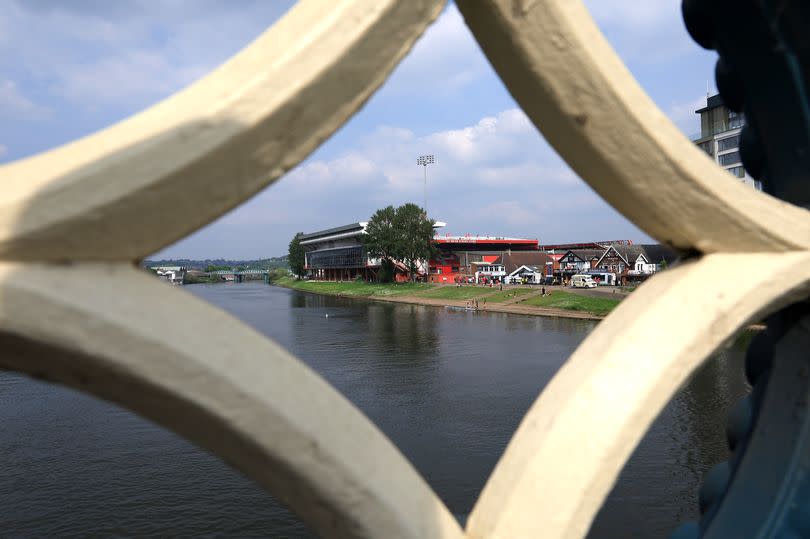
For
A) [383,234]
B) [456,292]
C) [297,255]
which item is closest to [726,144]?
[456,292]

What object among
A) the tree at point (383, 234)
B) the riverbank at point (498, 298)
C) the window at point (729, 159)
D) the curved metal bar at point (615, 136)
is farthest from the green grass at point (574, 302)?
the curved metal bar at point (615, 136)

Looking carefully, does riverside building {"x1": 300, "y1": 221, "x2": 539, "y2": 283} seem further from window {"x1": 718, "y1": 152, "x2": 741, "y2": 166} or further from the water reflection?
the water reflection

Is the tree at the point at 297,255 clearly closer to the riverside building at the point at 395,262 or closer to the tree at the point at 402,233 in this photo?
the riverside building at the point at 395,262

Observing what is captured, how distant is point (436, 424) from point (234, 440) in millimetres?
13080

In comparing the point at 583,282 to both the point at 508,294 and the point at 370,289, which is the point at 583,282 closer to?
the point at 508,294

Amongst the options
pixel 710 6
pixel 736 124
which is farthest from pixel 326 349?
pixel 736 124

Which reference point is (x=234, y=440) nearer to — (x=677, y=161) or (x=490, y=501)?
(x=490, y=501)

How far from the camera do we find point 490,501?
5.29ft

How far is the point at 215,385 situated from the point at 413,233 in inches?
2060

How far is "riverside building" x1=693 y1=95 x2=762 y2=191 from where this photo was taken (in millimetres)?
40375

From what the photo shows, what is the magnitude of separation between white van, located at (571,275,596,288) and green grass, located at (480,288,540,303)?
2904 millimetres

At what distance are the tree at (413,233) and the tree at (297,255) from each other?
117ft

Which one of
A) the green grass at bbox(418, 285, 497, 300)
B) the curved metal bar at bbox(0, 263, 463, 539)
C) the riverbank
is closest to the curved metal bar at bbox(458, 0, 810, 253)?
the curved metal bar at bbox(0, 263, 463, 539)

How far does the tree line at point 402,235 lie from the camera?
53.4 m
